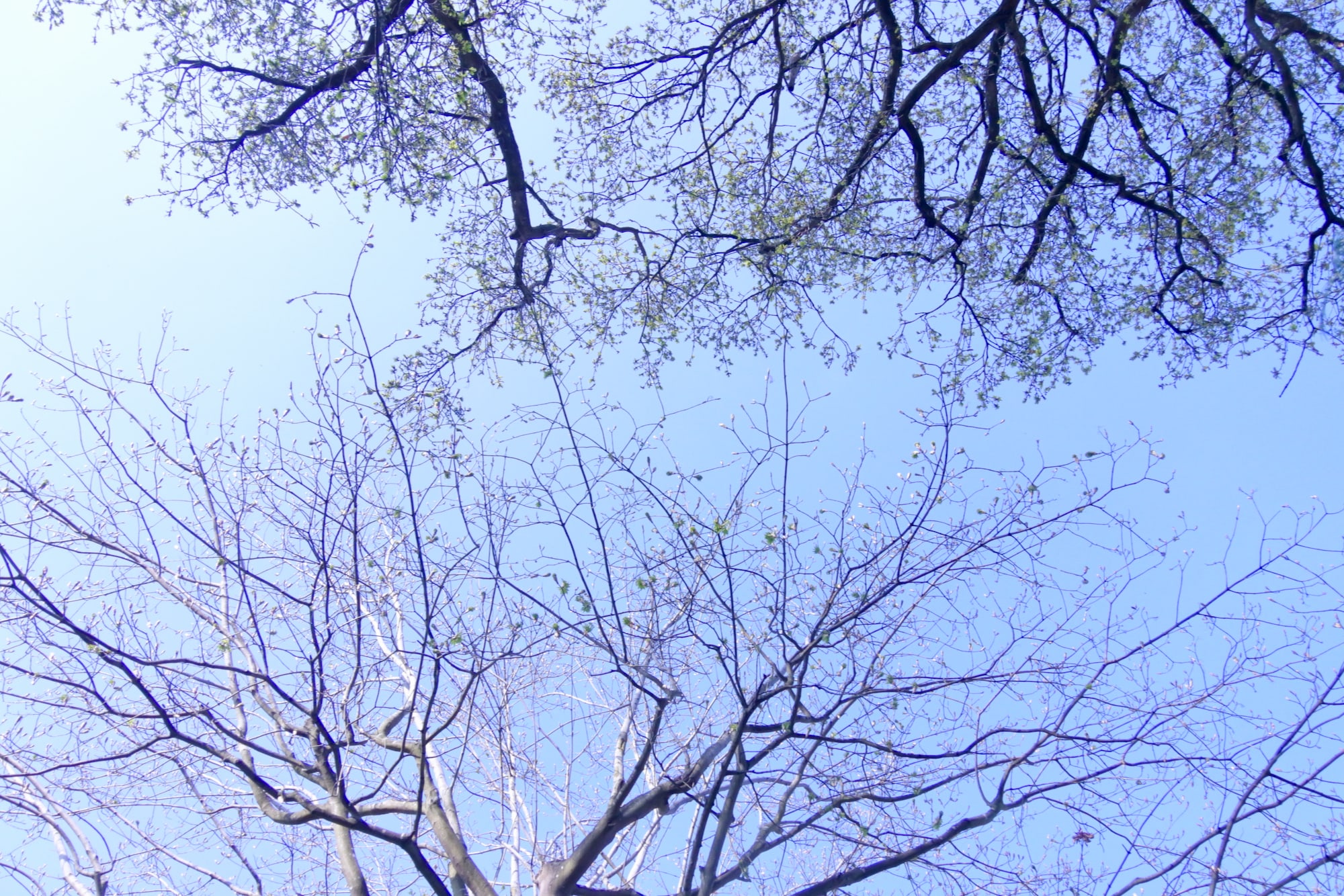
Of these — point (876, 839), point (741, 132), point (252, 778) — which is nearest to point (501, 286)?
point (741, 132)

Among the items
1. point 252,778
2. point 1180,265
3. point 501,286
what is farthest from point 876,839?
point 1180,265

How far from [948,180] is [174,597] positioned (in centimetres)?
680

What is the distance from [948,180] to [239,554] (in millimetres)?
6533

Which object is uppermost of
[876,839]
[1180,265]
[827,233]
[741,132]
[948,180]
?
[741,132]

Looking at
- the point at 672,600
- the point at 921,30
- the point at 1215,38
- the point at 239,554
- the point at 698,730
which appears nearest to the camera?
the point at 239,554

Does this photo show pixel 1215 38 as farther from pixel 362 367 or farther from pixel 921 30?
pixel 362 367

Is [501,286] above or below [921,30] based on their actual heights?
below

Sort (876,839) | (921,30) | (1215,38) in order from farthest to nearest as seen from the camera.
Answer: (921,30) → (1215,38) → (876,839)

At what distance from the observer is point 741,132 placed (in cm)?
755

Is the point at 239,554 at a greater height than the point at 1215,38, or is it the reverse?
the point at 1215,38

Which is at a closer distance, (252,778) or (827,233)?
(252,778)

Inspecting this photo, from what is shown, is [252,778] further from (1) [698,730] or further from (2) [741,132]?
(2) [741,132]

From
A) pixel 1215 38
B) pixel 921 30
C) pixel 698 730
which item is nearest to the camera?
pixel 698 730

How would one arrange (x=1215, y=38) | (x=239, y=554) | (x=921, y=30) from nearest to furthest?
(x=239, y=554)
(x=1215, y=38)
(x=921, y=30)
